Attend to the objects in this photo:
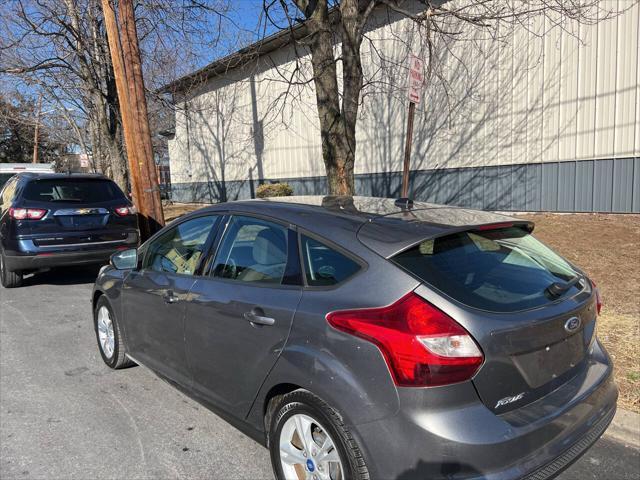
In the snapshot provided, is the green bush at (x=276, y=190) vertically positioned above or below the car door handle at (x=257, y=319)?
above

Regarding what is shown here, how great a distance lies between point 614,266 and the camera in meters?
6.86

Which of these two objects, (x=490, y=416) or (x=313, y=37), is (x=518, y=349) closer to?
(x=490, y=416)

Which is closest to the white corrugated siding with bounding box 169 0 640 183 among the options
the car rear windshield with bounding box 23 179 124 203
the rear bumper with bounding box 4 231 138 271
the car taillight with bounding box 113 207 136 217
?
the car taillight with bounding box 113 207 136 217

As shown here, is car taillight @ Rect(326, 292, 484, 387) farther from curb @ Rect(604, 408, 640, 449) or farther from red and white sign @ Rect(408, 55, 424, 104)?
red and white sign @ Rect(408, 55, 424, 104)

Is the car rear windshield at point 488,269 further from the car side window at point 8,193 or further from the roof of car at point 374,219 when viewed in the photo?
the car side window at point 8,193

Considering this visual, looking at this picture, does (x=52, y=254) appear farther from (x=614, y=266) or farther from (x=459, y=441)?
(x=614, y=266)

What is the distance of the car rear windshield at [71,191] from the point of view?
7074 millimetres

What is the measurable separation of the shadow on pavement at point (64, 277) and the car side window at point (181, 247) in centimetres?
513

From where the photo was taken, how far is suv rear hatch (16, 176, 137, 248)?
6.97 metres

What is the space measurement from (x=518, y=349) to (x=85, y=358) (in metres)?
4.09

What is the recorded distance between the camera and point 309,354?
219cm

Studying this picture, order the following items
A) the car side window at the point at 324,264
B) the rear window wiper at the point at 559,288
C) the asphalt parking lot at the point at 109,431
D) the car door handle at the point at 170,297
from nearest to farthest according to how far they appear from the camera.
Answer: the car side window at the point at 324,264, the rear window wiper at the point at 559,288, the asphalt parking lot at the point at 109,431, the car door handle at the point at 170,297

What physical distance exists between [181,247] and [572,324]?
2.54 metres

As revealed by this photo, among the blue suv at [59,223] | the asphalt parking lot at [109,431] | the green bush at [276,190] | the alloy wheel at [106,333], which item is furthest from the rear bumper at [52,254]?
the green bush at [276,190]
